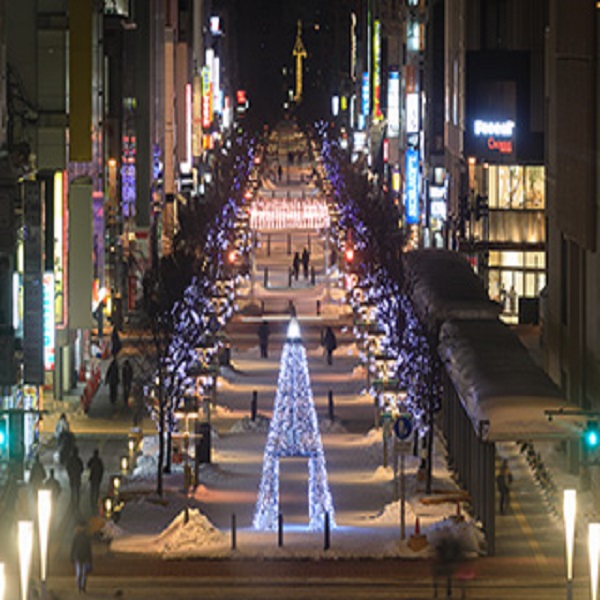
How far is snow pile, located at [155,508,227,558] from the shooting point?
4275 cm

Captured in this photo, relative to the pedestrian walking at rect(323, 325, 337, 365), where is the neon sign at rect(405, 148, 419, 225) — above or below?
above

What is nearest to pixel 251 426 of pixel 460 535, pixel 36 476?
pixel 36 476

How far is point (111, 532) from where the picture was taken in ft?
146

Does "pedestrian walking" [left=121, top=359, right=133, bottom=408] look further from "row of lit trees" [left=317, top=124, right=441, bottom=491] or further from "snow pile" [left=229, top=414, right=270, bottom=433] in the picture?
"row of lit trees" [left=317, top=124, right=441, bottom=491]

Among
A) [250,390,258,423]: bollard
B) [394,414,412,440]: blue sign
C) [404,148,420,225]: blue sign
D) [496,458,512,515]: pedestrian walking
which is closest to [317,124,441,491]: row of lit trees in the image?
[404,148,420,225]: blue sign

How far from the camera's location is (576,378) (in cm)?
5544

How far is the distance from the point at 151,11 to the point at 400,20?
33001 millimetres

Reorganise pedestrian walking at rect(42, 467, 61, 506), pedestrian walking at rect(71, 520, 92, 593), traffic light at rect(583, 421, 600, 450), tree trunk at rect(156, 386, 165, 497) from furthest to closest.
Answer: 1. tree trunk at rect(156, 386, 165, 497)
2. pedestrian walking at rect(42, 467, 61, 506)
3. pedestrian walking at rect(71, 520, 92, 593)
4. traffic light at rect(583, 421, 600, 450)

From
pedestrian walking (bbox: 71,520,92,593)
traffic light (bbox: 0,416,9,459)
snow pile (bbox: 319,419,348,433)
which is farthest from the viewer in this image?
snow pile (bbox: 319,419,348,433)

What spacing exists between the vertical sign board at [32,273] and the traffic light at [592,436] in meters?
17.0

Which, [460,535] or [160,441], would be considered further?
[160,441]

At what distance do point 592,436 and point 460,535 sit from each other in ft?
17.4

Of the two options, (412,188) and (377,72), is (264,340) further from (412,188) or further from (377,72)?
(377,72)

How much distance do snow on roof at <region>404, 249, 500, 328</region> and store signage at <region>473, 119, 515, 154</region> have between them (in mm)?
9075
